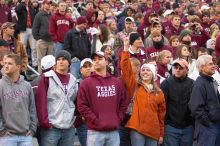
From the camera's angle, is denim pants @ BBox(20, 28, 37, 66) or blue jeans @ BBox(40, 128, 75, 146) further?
denim pants @ BBox(20, 28, 37, 66)

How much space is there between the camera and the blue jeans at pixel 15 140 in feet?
23.0

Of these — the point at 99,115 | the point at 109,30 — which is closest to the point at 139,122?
the point at 99,115

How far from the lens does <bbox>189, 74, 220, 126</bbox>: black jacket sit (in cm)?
785

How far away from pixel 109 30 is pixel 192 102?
16.0ft

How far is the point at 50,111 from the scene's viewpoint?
757 cm

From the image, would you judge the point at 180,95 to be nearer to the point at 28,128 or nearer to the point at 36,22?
the point at 28,128

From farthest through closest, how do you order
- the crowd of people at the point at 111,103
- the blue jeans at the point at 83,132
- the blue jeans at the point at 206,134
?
the blue jeans at the point at 83,132, the blue jeans at the point at 206,134, the crowd of people at the point at 111,103

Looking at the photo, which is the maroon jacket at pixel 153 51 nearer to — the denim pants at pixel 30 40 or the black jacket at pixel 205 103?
the black jacket at pixel 205 103

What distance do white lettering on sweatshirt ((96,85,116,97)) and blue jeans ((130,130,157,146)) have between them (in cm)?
73

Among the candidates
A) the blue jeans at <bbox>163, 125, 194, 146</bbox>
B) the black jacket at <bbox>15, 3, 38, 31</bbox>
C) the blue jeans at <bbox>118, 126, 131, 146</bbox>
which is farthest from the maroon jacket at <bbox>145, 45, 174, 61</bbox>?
the black jacket at <bbox>15, 3, 38, 31</bbox>

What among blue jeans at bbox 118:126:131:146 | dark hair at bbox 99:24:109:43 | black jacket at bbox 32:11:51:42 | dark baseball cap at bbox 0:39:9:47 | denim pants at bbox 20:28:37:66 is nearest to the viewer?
blue jeans at bbox 118:126:131:146

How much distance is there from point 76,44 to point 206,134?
15.3 feet

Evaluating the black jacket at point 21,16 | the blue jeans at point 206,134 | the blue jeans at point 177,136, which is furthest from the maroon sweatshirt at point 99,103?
the black jacket at point 21,16

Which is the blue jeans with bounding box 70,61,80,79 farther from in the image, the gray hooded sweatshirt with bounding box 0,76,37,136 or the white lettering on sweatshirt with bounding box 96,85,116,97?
the gray hooded sweatshirt with bounding box 0,76,37,136
